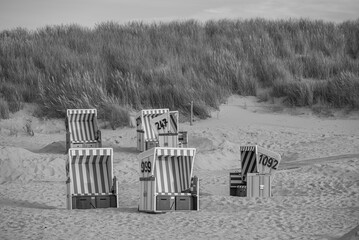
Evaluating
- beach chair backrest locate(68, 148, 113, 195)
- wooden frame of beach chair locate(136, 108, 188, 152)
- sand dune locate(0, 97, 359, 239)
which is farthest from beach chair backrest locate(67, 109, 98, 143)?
beach chair backrest locate(68, 148, 113, 195)

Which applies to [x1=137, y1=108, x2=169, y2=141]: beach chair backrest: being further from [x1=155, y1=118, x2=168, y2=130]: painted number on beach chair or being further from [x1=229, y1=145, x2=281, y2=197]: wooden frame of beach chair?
[x1=229, y1=145, x2=281, y2=197]: wooden frame of beach chair

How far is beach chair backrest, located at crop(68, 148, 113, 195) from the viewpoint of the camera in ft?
48.4

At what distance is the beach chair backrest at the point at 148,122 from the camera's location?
72.0 feet

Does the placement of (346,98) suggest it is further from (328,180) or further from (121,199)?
(121,199)

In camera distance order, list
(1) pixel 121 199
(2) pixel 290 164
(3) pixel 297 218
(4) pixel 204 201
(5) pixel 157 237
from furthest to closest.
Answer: (2) pixel 290 164 < (1) pixel 121 199 < (4) pixel 204 201 < (3) pixel 297 218 < (5) pixel 157 237

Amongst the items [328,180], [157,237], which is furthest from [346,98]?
[157,237]

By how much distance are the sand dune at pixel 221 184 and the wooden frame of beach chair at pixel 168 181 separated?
25cm

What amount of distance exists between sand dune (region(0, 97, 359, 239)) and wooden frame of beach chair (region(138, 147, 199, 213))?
0.83 feet

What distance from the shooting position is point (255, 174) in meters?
15.3

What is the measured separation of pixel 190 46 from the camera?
3216 centimetres

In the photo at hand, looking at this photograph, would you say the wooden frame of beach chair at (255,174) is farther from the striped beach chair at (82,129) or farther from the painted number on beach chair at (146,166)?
the striped beach chair at (82,129)

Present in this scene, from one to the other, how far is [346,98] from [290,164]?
766 cm

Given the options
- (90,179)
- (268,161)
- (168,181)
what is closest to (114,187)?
(90,179)

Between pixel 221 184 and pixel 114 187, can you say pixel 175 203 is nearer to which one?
pixel 114 187
